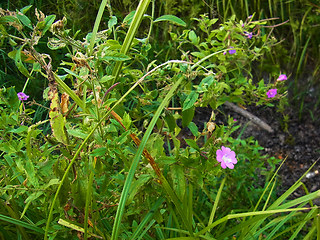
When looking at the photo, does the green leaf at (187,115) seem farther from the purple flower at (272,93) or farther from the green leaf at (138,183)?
the purple flower at (272,93)

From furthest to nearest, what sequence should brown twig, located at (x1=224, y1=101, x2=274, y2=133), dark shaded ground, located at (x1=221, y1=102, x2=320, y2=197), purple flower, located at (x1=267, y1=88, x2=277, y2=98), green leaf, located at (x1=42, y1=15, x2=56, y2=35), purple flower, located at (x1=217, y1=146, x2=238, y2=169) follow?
1. brown twig, located at (x1=224, y1=101, x2=274, y2=133)
2. dark shaded ground, located at (x1=221, y1=102, x2=320, y2=197)
3. purple flower, located at (x1=267, y1=88, x2=277, y2=98)
4. purple flower, located at (x1=217, y1=146, x2=238, y2=169)
5. green leaf, located at (x1=42, y1=15, x2=56, y2=35)

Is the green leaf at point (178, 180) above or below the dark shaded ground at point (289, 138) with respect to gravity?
above

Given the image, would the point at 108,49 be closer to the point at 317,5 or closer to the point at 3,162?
the point at 3,162

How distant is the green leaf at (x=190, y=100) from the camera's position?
78 centimetres

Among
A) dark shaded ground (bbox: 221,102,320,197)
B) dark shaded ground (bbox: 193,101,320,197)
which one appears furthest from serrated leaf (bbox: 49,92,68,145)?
dark shaded ground (bbox: 221,102,320,197)

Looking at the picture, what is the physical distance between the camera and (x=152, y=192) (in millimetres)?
897

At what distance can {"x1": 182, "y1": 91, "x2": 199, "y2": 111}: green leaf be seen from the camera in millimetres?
779

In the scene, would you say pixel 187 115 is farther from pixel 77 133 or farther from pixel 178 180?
pixel 77 133

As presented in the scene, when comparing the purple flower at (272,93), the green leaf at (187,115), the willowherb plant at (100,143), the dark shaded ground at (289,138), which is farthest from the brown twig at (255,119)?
the green leaf at (187,115)

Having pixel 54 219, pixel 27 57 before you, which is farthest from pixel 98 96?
pixel 54 219

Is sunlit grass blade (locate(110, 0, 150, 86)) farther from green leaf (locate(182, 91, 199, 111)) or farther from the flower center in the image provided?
the flower center

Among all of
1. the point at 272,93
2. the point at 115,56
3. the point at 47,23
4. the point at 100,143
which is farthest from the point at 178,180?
the point at 272,93

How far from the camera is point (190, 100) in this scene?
2.60 ft

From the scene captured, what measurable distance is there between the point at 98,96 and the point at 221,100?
1.76 feet
